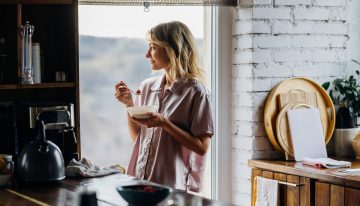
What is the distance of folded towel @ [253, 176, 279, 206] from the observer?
11.8 ft

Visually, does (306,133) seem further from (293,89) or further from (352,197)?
(352,197)

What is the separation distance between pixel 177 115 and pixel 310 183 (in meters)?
0.79

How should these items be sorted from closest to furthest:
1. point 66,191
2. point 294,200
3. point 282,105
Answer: point 66,191 < point 294,200 < point 282,105

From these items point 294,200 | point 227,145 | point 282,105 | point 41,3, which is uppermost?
point 41,3

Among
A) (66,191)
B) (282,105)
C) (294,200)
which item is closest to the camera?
(66,191)

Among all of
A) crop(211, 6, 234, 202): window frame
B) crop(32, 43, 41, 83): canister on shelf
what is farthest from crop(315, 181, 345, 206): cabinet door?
crop(32, 43, 41, 83): canister on shelf

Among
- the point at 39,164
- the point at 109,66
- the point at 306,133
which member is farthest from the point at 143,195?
the point at 306,133

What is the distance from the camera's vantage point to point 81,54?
372cm

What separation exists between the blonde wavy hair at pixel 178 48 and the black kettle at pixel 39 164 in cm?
89

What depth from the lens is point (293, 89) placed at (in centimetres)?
386

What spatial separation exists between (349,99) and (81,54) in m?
1.64

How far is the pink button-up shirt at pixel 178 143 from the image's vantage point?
11.0ft

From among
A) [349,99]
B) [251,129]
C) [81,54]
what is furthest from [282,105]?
[81,54]

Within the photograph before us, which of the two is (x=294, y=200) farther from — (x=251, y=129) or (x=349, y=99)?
(x=349, y=99)
